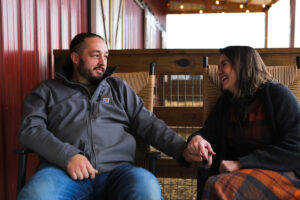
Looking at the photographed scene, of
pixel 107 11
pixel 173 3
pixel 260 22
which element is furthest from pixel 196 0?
pixel 107 11

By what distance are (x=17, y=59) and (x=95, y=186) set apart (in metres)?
1.12

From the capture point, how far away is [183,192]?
2799 millimetres

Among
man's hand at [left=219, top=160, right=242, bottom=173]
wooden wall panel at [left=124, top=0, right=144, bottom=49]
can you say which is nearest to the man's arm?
man's hand at [left=219, top=160, right=242, bottom=173]

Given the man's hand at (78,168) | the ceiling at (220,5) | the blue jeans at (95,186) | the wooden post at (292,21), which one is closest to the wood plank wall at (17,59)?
the blue jeans at (95,186)

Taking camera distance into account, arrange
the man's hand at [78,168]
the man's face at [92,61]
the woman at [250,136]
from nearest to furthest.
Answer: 1. the woman at [250,136]
2. the man's hand at [78,168]
3. the man's face at [92,61]

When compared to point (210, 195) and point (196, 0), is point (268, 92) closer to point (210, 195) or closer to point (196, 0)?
point (210, 195)

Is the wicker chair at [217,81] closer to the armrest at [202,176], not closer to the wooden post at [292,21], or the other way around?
the armrest at [202,176]

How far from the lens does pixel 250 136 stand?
1.53 metres

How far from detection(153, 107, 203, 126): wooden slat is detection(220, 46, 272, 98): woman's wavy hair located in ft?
2.77

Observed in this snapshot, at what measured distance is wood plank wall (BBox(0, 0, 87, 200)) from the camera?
6.40 ft

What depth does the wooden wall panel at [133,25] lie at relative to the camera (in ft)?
20.1

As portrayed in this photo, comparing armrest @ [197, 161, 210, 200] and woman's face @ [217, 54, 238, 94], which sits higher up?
woman's face @ [217, 54, 238, 94]

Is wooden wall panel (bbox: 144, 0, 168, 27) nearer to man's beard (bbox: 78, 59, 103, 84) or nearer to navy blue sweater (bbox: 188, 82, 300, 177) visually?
man's beard (bbox: 78, 59, 103, 84)

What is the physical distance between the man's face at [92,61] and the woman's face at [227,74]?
66 cm
